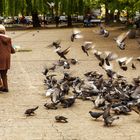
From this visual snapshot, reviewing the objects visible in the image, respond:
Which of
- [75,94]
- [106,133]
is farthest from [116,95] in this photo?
[106,133]

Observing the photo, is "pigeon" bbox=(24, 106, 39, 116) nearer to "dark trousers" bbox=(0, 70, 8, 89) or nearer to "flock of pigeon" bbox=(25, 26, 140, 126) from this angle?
"flock of pigeon" bbox=(25, 26, 140, 126)

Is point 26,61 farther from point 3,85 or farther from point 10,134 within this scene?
point 10,134

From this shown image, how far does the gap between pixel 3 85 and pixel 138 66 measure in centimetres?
630

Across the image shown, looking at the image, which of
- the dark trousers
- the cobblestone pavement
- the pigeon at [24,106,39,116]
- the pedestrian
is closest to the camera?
the cobblestone pavement

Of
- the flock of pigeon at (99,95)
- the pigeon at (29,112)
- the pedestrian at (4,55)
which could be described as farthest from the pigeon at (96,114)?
the pedestrian at (4,55)

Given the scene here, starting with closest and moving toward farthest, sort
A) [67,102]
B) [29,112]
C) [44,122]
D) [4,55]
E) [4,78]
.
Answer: [44,122] → [29,112] → [67,102] → [4,55] → [4,78]

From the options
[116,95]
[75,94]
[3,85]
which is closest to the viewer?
[116,95]

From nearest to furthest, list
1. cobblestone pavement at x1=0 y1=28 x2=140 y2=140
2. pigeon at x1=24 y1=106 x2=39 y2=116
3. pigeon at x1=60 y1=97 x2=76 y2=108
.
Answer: cobblestone pavement at x1=0 y1=28 x2=140 y2=140, pigeon at x1=24 y1=106 x2=39 y2=116, pigeon at x1=60 y1=97 x2=76 y2=108

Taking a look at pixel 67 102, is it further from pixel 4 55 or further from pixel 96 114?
pixel 4 55

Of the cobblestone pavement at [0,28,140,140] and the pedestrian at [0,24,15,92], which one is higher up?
the pedestrian at [0,24,15,92]

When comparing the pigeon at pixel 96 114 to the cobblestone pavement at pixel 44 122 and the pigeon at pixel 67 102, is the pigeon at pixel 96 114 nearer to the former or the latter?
the cobblestone pavement at pixel 44 122

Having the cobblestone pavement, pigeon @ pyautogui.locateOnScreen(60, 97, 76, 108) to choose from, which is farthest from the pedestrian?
pigeon @ pyautogui.locateOnScreen(60, 97, 76, 108)

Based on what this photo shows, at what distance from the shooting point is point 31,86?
13.5 m

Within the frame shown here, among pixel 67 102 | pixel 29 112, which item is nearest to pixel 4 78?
pixel 67 102
